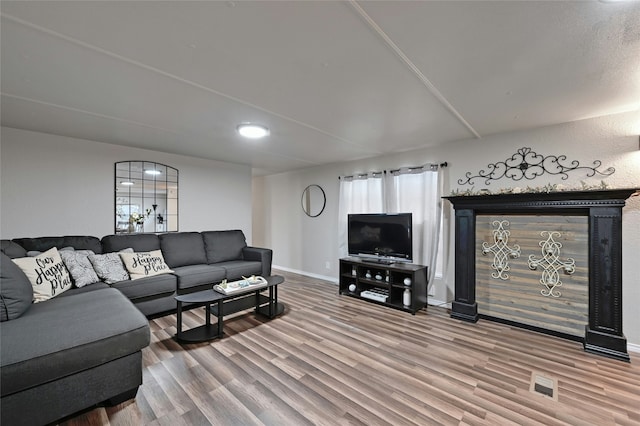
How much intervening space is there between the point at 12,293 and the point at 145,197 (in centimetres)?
249

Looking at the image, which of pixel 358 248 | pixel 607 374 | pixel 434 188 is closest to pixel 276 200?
pixel 358 248

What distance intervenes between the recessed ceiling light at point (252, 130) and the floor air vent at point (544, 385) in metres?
3.41

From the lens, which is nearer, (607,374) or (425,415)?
(425,415)

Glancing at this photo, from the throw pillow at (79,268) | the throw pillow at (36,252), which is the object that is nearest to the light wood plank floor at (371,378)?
the throw pillow at (79,268)

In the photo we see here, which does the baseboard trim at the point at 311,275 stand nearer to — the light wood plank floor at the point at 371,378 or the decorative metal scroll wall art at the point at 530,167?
the light wood plank floor at the point at 371,378

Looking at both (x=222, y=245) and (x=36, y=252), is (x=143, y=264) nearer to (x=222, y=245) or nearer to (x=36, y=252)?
(x=36, y=252)

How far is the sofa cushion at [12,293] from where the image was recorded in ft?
5.90

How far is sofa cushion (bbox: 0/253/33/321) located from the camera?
5.90ft

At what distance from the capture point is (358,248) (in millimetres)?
4363

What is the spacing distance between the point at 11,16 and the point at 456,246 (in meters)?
4.19

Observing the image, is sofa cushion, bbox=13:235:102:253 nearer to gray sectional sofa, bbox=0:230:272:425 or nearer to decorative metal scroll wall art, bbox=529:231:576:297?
gray sectional sofa, bbox=0:230:272:425

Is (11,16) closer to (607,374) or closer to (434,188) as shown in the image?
(434,188)

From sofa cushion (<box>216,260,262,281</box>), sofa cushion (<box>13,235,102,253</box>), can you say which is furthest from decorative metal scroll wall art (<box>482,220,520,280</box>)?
sofa cushion (<box>13,235,102,253</box>)

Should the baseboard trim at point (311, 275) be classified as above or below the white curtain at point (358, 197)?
below
